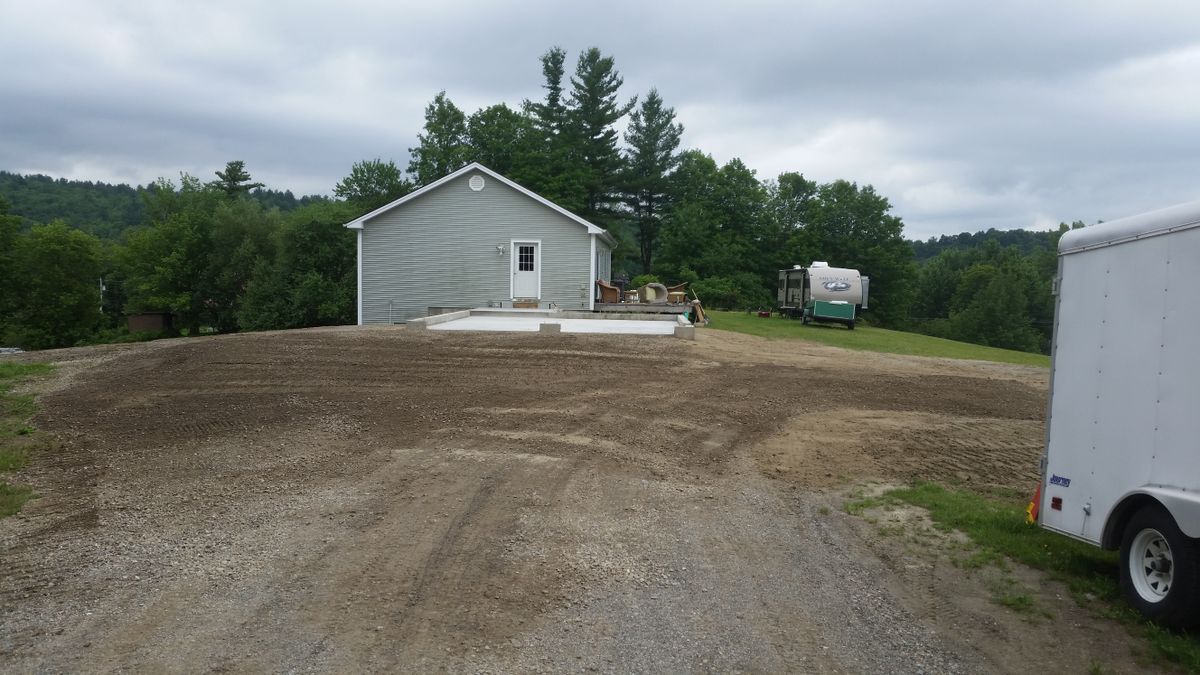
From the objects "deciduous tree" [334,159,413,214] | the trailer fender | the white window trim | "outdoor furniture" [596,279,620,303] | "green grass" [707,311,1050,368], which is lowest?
"green grass" [707,311,1050,368]

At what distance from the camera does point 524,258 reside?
81.6 feet

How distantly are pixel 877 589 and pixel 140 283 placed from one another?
47.0m

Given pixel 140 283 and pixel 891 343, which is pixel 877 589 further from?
pixel 140 283

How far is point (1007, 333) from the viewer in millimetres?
62844

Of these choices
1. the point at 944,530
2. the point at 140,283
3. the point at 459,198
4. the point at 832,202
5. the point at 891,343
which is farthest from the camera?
the point at 832,202

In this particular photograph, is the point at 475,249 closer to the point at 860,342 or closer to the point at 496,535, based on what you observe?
the point at 860,342

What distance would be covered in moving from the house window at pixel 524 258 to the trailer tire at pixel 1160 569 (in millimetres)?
21339

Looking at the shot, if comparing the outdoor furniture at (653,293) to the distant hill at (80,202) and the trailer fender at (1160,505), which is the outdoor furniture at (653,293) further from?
the distant hill at (80,202)

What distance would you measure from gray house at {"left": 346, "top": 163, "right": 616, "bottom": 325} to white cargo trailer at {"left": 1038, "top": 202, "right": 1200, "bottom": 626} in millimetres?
19576

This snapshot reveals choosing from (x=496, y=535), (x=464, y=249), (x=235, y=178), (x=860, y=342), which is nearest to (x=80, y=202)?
(x=235, y=178)

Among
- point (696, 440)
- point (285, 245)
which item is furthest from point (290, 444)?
point (285, 245)

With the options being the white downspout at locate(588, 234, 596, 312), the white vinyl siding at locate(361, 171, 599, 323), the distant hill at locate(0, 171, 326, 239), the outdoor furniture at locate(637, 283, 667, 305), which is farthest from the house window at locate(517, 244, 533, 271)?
the distant hill at locate(0, 171, 326, 239)

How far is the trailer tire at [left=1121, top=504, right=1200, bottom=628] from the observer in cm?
391

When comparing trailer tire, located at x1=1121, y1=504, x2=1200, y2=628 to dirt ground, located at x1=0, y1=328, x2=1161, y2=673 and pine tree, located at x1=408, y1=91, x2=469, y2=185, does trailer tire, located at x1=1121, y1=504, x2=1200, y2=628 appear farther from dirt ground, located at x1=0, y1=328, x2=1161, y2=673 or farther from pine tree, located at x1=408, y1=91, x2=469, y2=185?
pine tree, located at x1=408, y1=91, x2=469, y2=185
